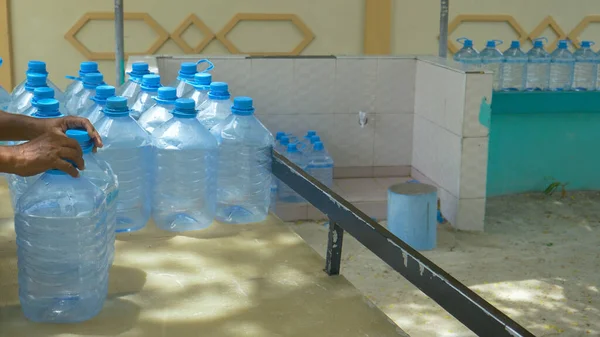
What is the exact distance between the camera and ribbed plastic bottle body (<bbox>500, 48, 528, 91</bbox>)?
4.96m

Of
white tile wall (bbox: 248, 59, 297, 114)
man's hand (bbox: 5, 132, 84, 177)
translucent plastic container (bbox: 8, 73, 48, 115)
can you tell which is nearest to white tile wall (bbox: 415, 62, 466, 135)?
white tile wall (bbox: 248, 59, 297, 114)

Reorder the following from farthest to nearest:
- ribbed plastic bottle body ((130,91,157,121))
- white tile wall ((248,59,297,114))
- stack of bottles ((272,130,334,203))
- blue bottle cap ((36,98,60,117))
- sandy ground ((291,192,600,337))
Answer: white tile wall ((248,59,297,114)) < stack of bottles ((272,130,334,203)) < sandy ground ((291,192,600,337)) < ribbed plastic bottle body ((130,91,157,121)) < blue bottle cap ((36,98,60,117))

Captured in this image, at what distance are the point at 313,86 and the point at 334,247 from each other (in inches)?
121

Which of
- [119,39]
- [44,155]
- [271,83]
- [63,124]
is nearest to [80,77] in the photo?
[63,124]

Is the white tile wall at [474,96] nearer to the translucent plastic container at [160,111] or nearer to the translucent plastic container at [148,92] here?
the translucent plastic container at [148,92]

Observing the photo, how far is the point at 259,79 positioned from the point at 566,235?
2034mm

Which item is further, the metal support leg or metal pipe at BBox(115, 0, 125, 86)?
metal pipe at BBox(115, 0, 125, 86)

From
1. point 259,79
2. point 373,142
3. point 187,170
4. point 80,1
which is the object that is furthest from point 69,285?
point 80,1

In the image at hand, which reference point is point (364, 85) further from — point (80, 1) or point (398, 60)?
point (80, 1)

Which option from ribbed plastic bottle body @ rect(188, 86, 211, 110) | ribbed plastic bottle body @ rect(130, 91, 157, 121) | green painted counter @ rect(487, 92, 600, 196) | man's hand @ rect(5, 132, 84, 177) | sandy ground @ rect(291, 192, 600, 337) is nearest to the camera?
man's hand @ rect(5, 132, 84, 177)

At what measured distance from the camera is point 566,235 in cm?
444

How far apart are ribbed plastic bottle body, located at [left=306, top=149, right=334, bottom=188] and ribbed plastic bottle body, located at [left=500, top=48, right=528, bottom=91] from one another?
1282 mm

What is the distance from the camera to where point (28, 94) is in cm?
233

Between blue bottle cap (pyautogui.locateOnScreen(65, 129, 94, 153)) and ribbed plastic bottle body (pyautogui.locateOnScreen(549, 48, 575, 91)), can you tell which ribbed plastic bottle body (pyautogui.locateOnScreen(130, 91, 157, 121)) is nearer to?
blue bottle cap (pyautogui.locateOnScreen(65, 129, 94, 153))
